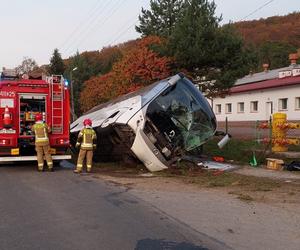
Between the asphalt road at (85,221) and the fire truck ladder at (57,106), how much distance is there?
4.18 metres

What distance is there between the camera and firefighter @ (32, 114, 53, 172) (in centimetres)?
1512

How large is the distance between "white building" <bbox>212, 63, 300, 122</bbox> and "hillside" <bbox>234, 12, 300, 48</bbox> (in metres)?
3.90

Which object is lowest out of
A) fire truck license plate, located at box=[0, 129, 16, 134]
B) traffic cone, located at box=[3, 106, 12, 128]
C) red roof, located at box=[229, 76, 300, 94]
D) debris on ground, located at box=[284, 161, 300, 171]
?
debris on ground, located at box=[284, 161, 300, 171]

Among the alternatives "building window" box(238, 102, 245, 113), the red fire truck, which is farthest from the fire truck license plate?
"building window" box(238, 102, 245, 113)

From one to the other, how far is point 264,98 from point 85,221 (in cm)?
4145

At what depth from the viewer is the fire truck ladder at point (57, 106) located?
52.7 feet

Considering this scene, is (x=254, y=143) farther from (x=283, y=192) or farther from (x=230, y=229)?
(x=230, y=229)

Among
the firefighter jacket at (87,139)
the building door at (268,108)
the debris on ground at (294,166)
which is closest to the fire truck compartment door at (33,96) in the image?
the firefighter jacket at (87,139)

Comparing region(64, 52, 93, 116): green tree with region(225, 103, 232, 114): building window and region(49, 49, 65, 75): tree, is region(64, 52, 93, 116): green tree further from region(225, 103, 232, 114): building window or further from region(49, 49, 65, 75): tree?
region(225, 103, 232, 114): building window

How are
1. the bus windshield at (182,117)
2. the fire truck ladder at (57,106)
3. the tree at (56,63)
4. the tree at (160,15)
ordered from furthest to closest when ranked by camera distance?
1. the tree at (56,63)
2. the tree at (160,15)
3. the fire truck ladder at (57,106)
4. the bus windshield at (182,117)

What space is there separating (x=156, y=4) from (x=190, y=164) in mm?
30069

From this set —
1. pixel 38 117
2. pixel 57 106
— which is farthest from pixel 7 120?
pixel 57 106

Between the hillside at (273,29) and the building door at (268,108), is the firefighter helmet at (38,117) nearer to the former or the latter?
the hillside at (273,29)

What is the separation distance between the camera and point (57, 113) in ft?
52.9
